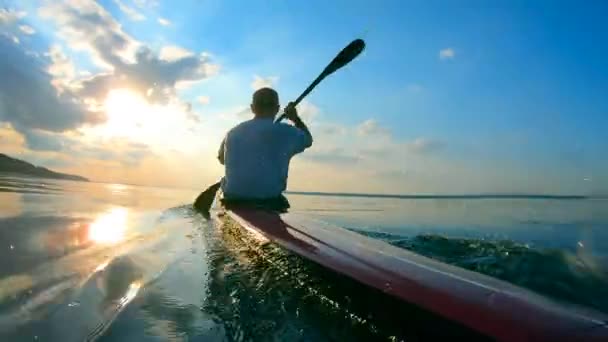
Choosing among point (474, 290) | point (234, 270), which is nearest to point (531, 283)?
point (474, 290)

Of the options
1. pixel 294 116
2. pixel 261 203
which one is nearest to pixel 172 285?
pixel 261 203

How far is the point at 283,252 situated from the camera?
7.65 ft

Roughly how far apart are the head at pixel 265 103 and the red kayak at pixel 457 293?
7.88 feet

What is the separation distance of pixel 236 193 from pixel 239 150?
1.73 feet

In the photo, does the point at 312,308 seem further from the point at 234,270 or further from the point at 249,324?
the point at 234,270

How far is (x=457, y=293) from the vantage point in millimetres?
1397

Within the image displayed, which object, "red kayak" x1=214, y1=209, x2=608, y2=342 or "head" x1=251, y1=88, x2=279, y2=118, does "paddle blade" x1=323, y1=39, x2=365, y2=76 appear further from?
"red kayak" x1=214, y1=209, x2=608, y2=342

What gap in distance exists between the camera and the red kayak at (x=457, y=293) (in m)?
1.13

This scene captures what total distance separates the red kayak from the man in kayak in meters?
1.96

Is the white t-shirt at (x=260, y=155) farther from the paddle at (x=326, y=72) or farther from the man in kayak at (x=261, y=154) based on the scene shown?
the paddle at (x=326, y=72)

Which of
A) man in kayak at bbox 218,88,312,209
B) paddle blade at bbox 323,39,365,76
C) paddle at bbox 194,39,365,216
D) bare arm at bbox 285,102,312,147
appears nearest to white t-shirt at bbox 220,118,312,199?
man in kayak at bbox 218,88,312,209

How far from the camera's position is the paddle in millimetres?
6484

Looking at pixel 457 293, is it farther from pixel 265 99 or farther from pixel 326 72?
pixel 326 72

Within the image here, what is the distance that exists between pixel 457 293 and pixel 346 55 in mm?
5761
